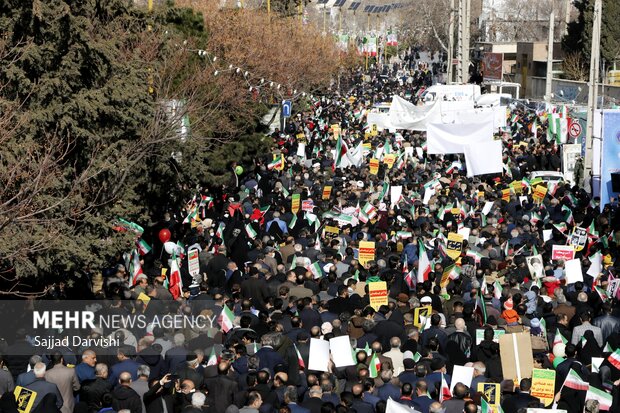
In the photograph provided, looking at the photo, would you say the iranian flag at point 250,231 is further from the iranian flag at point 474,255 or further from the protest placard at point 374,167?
the protest placard at point 374,167

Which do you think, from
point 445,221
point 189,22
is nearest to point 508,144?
point 189,22

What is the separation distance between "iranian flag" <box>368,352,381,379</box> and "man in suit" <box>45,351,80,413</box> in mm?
3058

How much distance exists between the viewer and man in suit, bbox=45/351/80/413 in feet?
38.4

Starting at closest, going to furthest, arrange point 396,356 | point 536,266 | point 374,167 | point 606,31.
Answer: point 396,356, point 536,266, point 374,167, point 606,31

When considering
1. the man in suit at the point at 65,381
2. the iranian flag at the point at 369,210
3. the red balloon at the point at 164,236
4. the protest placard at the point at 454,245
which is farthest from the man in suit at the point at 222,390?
the iranian flag at the point at 369,210

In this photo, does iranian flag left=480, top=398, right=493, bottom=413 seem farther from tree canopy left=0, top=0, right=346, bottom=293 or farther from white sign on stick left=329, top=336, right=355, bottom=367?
tree canopy left=0, top=0, right=346, bottom=293

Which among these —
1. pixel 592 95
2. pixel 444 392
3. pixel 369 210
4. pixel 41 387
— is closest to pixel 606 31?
pixel 592 95

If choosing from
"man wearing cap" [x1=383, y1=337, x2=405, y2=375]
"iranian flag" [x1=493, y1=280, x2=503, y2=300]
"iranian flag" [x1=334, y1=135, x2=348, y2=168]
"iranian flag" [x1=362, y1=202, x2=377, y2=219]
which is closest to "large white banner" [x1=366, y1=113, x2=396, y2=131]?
"iranian flag" [x1=334, y1=135, x2=348, y2=168]

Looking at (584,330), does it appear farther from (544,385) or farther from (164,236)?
(164,236)

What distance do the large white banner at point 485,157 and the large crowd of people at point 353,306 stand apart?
1401mm

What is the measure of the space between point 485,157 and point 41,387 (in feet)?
60.5

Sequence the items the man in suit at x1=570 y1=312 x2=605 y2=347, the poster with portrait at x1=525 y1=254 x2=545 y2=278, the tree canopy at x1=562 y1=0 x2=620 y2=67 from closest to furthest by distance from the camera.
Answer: the man in suit at x1=570 y1=312 x2=605 y2=347 < the poster with portrait at x1=525 y1=254 x2=545 y2=278 < the tree canopy at x1=562 y1=0 x2=620 y2=67

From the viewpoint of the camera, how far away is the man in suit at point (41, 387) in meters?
11.3

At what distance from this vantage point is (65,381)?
11.7 meters
